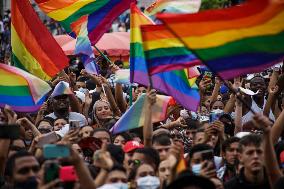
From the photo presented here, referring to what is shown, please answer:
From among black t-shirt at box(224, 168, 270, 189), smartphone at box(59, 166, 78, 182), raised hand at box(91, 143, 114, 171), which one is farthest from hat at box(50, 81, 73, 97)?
smartphone at box(59, 166, 78, 182)

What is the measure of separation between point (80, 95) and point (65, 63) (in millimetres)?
2295

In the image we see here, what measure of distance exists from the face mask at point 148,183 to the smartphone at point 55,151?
1.20 meters

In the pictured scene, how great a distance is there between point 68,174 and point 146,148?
168 centimetres

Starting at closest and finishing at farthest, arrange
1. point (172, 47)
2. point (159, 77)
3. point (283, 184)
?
1. point (283, 184)
2. point (172, 47)
3. point (159, 77)

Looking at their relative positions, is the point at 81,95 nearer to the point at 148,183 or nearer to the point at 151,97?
the point at 151,97

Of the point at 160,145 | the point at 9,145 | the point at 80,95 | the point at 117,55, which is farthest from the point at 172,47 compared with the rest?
the point at 117,55

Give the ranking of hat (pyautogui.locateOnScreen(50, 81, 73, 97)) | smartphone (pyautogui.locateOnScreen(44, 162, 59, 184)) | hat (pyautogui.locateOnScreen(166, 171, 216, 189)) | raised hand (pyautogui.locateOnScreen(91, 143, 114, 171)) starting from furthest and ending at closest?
hat (pyautogui.locateOnScreen(50, 81, 73, 97))
raised hand (pyautogui.locateOnScreen(91, 143, 114, 171))
hat (pyautogui.locateOnScreen(166, 171, 216, 189))
smartphone (pyautogui.locateOnScreen(44, 162, 59, 184))

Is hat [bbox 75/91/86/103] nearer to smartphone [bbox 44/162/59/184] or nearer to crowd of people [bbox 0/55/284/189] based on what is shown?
crowd of people [bbox 0/55/284/189]

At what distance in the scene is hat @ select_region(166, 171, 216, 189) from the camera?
8391mm

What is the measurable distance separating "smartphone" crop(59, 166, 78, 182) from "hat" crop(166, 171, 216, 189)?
968mm

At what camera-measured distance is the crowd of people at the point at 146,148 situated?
8.95 metres

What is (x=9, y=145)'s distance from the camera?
1048cm

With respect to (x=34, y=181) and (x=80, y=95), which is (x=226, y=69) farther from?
(x=80, y=95)

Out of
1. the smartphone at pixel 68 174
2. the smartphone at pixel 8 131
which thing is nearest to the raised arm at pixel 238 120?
the smartphone at pixel 8 131
